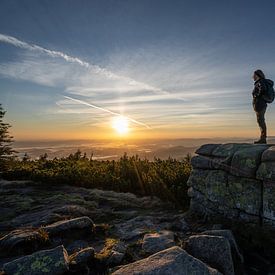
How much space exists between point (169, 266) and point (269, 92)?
23.9ft

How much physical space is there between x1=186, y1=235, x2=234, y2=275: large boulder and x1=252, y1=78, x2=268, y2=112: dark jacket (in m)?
5.78

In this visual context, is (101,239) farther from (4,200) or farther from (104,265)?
(4,200)

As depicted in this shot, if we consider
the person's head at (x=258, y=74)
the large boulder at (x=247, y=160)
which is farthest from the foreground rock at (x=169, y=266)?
the person's head at (x=258, y=74)

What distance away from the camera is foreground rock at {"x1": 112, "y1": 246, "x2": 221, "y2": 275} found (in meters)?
4.30

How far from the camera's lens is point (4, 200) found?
475 inches

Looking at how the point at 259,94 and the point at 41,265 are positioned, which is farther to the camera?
the point at 259,94

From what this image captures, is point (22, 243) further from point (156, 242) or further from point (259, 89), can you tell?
point (259, 89)

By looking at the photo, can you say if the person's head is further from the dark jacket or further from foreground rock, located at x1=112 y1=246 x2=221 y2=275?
foreground rock, located at x1=112 y1=246 x2=221 y2=275

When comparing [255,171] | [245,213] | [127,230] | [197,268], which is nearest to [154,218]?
[127,230]

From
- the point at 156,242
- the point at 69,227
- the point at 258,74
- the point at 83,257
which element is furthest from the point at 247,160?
the point at 69,227

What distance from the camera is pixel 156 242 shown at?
21.6ft

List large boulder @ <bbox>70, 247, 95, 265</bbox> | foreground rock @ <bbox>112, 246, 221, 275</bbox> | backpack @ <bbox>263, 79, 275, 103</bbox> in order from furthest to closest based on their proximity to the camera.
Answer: backpack @ <bbox>263, 79, 275, 103</bbox> → large boulder @ <bbox>70, 247, 95, 265</bbox> → foreground rock @ <bbox>112, 246, 221, 275</bbox>

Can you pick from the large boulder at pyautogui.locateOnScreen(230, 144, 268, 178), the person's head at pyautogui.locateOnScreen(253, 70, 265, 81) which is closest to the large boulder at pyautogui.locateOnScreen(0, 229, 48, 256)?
the large boulder at pyautogui.locateOnScreen(230, 144, 268, 178)

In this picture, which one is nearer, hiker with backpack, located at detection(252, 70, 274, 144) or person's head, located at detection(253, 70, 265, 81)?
hiker with backpack, located at detection(252, 70, 274, 144)
